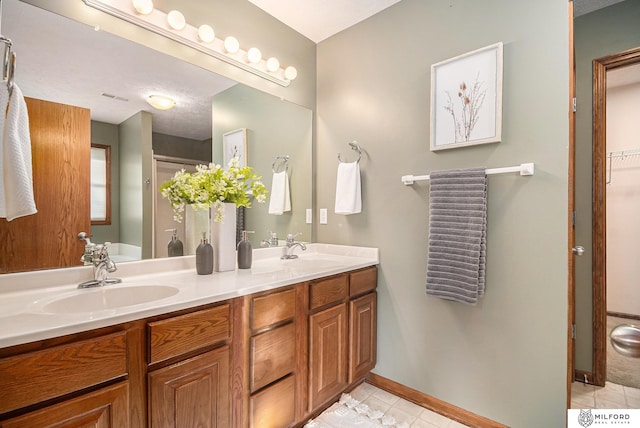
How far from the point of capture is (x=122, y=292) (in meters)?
1.24

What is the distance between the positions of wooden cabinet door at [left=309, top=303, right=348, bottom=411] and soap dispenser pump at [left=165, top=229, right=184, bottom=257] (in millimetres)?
788

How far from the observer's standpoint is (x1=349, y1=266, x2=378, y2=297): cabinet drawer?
182cm

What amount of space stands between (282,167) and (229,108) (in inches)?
21.6

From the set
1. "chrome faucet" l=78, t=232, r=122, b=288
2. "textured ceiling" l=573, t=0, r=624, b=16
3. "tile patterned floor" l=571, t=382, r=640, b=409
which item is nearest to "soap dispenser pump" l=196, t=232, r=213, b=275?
"chrome faucet" l=78, t=232, r=122, b=288

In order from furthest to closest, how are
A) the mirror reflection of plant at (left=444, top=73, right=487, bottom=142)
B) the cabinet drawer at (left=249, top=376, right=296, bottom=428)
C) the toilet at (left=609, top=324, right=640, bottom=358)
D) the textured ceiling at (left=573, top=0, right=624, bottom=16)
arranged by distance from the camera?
the textured ceiling at (left=573, top=0, right=624, bottom=16), the mirror reflection of plant at (left=444, top=73, right=487, bottom=142), the cabinet drawer at (left=249, top=376, right=296, bottom=428), the toilet at (left=609, top=324, right=640, bottom=358)

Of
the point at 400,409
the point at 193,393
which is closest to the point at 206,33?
the point at 193,393

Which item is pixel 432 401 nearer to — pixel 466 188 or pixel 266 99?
pixel 466 188

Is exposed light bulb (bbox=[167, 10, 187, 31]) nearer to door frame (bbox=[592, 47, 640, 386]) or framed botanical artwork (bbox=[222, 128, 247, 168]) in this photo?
framed botanical artwork (bbox=[222, 128, 247, 168])

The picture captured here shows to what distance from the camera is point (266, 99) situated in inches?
80.7

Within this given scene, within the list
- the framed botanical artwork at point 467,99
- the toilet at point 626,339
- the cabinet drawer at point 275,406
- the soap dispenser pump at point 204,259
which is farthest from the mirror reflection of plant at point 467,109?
the cabinet drawer at point 275,406

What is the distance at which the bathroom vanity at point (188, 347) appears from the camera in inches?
31.0

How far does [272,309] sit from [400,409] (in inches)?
43.8

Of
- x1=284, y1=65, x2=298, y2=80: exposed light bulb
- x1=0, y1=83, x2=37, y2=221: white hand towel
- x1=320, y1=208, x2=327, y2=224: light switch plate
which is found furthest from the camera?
x1=320, y1=208, x2=327, y2=224: light switch plate

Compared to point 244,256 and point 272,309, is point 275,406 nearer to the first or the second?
point 272,309
